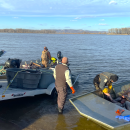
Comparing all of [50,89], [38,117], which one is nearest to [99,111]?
[38,117]

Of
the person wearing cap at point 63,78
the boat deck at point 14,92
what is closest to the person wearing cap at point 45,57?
the boat deck at point 14,92

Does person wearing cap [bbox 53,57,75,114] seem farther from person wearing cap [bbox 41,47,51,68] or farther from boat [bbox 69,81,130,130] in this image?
person wearing cap [bbox 41,47,51,68]

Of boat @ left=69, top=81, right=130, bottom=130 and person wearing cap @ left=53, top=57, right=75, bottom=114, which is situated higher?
person wearing cap @ left=53, top=57, right=75, bottom=114

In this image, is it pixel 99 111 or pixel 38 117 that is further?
pixel 38 117

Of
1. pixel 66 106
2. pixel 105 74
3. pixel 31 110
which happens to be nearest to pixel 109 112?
pixel 105 74

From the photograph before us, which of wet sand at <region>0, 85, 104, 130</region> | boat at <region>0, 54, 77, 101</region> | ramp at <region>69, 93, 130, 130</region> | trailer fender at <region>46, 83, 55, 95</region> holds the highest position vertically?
boat at <region>0, 54, 77, 101</region>

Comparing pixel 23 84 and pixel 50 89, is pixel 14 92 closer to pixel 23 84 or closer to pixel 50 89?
pixel 23 84

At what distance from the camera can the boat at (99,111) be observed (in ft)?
13.5

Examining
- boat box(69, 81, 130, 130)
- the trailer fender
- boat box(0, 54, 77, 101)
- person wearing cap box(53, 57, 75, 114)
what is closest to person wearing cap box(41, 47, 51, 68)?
boat box(0, 54, 77, 101)

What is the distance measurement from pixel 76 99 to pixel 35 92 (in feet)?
5.83

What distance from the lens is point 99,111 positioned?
4828 mm

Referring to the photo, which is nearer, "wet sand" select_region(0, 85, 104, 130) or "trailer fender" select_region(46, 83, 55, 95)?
"wet sand" select_region(0, 85, 104, 130)

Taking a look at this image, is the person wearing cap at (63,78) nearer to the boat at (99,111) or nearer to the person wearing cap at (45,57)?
the boat at (99,111)

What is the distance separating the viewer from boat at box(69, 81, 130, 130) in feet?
13.5
